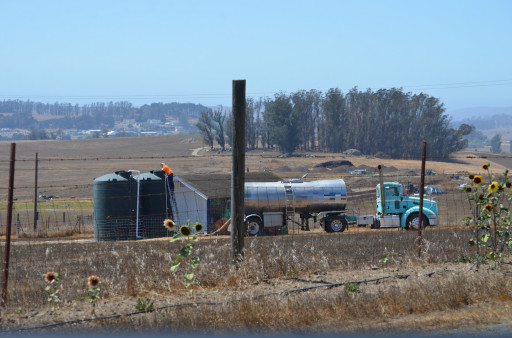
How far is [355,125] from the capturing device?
10162cm

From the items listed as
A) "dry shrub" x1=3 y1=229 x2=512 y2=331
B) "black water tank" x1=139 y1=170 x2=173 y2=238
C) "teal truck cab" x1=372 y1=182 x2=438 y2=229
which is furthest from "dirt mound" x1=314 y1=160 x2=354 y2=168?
"dry shrub" x1=3 y1=229 x2=512 y2=331

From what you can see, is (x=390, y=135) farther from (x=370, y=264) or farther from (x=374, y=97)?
(x=370, y=264)

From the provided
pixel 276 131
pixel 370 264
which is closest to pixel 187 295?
pixel 370 264

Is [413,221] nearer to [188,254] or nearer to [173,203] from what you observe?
[173,203]

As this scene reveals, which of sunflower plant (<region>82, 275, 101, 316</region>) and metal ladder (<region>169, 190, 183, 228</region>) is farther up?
sunflower plant (<region>82, 275, 101, 316</region>)

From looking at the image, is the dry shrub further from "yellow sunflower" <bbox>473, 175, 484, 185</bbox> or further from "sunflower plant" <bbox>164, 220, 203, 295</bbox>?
"yellow sunflower" <bbox>473, 175, 484, 185</bbox>

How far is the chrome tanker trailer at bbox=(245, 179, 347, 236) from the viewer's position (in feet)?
91.7

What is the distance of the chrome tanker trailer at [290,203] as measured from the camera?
91.7 ft

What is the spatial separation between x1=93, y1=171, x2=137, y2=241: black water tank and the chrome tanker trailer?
4654 millimetres

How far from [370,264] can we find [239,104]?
3789mm

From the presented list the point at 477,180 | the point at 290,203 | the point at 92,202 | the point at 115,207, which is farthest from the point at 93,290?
the point at 92,202

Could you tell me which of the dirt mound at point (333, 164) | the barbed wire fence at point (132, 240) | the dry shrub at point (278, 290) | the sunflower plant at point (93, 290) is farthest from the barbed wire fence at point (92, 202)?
the dirt mound at point (333, 164)

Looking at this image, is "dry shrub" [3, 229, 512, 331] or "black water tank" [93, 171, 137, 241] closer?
"dry shrub" [3, 229, 512, 331]

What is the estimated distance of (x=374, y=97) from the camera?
101 meters
